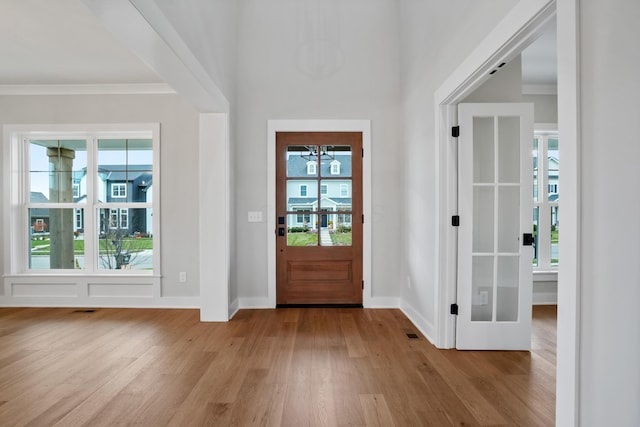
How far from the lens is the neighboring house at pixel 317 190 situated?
160 inches

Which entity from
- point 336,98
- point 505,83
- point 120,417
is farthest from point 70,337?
→ point 505,83

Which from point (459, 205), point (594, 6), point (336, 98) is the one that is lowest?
point (459, 205)

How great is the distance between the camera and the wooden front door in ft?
13.3

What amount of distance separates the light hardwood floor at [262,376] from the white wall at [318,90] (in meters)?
0.92

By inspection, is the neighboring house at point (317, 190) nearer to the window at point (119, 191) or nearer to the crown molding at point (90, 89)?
the crown molding at point (90, 89)

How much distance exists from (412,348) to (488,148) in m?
1.81

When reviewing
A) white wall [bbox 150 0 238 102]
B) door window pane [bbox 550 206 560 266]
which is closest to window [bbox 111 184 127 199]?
white wall [bbox 150 0 238 102]

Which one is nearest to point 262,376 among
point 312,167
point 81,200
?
point 312,167

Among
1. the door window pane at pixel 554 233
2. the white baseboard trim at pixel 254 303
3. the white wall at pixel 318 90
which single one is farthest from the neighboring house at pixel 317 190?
the door window pane at pixel 554 233

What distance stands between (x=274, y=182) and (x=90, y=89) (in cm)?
259

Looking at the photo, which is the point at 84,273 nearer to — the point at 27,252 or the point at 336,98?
the point at 27,252

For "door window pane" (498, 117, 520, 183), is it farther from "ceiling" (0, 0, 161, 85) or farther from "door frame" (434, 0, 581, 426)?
→ "ceiling" (0, 0, 161, 85)

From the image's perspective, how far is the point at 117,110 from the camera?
4148 mm

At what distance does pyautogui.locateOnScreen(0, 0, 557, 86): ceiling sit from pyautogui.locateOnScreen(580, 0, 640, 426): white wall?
8.07ft
